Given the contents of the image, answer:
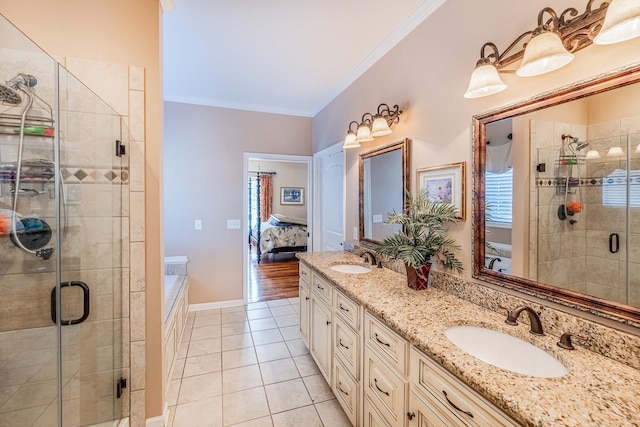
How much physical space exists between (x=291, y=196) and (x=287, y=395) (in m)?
7.10

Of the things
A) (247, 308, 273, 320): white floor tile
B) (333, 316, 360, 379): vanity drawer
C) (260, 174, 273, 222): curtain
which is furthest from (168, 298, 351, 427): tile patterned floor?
(260, 174, 273, 222): curtain

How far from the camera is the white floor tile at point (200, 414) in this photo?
1844 mm

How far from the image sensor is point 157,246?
Answer: 1781mm

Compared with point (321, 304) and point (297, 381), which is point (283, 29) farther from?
point (297, 381)

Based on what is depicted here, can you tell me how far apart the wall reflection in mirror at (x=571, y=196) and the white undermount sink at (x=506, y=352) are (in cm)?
30

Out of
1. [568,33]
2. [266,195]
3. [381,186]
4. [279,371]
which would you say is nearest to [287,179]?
[266,195]

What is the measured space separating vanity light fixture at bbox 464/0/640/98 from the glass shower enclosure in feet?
7.01

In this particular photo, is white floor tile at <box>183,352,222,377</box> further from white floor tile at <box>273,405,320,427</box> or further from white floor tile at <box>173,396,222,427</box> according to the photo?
white floor tile at <box>273,405,320,427</box>

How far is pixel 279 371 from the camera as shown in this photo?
241 cm

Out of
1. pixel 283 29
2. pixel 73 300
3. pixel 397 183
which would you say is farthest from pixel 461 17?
pixel 73 300

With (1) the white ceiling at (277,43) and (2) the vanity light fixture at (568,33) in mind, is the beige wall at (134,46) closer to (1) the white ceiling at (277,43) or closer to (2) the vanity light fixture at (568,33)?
(1) the white ceiling at (277,43)

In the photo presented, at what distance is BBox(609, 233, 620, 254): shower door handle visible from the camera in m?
1.02

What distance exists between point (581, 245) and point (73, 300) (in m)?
2.51

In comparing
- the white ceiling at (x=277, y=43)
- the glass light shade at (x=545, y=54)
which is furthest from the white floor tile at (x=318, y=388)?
the white ceiling at (x=277, y=43)
